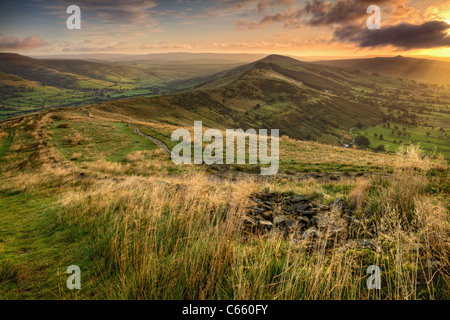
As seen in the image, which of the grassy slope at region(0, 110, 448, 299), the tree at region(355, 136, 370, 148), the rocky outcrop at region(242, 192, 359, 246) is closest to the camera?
the grassy slope at region(0, 110, 448, 299)

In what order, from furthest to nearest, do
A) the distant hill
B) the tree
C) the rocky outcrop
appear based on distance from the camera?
the tree < the distant hill < the rocky outcrop

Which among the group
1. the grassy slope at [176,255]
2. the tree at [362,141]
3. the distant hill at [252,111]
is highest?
the distant hill at [252,111]

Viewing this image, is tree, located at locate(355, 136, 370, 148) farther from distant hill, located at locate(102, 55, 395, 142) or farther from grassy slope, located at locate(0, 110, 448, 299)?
grassy slope, located at locate(0, 110, 448, 299)

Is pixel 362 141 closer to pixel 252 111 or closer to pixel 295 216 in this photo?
pixel 252 111

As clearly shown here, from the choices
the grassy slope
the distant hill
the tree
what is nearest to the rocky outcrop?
the grassy slope

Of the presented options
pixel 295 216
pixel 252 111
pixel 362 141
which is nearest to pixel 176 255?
pixel 295 216

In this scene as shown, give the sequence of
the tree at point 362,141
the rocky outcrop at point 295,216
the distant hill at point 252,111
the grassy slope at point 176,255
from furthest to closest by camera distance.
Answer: the tree at point 362,141 → the distant hill at point 252,111 → the rocky outcrop at point 295,216 → the grassy slope at point 176,255

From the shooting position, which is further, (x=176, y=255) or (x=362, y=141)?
(x=362, y=141)

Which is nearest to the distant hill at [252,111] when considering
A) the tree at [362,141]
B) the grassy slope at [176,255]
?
the tree at [362,141]

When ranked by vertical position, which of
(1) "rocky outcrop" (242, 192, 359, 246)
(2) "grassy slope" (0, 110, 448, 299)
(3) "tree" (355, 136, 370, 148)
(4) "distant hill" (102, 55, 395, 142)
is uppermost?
(4) "distant hill" (102, 55, 395, 142)

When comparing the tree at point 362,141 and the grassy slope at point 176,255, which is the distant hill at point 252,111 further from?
the grassy slope at point 176,255

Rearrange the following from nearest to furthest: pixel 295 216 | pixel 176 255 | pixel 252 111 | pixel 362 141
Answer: pixel 176 255 → pixel 295 216 → pixel 362 141 → pixel 252 111

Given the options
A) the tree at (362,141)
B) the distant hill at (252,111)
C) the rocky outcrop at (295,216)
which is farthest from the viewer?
the tree at (362,141)
